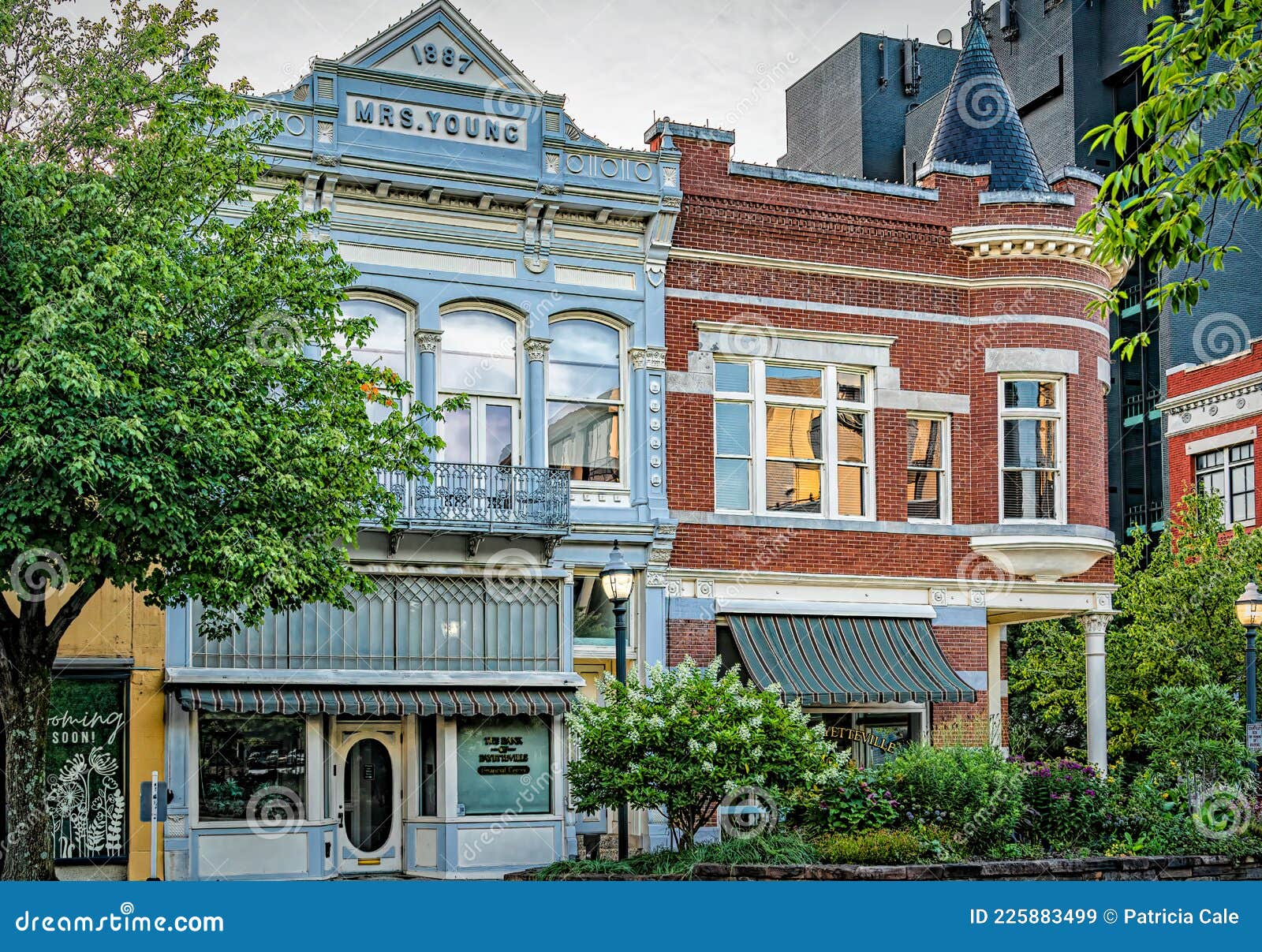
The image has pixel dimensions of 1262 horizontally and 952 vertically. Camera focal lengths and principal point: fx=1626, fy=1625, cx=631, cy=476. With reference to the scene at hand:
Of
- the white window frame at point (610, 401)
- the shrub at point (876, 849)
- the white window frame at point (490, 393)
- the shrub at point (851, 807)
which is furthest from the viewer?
the white window frame at point (610, 401)

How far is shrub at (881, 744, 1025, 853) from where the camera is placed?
18.2 m

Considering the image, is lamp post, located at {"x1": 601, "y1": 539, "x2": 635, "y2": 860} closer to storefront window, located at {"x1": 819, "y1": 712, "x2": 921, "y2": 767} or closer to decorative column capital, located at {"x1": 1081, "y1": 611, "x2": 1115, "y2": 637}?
storefront window, located at {"x1": 819, "y1": 712, "x2": 921, "y2": 767}

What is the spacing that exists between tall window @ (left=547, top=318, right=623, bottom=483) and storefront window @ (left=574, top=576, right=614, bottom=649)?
1.53 m

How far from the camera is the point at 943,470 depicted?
26250 millimetres

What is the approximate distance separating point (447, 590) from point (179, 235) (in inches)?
294

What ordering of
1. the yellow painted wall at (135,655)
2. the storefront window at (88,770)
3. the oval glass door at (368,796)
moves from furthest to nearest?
the oval glass door at (368,796) < the yellow painted wall at (135,655) < the storefront window at (88,770)

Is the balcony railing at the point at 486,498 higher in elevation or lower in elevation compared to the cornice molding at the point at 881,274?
lower

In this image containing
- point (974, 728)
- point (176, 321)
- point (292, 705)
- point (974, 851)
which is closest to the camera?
point (176, 321)

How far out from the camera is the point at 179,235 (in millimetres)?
17062

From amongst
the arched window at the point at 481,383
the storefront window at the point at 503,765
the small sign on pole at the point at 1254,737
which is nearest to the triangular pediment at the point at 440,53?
the arched window at the point at 481,383

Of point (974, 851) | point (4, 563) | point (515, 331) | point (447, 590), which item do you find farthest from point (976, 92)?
point (4, 563)

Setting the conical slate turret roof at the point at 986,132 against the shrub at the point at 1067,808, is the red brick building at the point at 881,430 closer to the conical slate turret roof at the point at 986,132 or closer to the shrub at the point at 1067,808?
the conical slate turret roof at the point at 986,132

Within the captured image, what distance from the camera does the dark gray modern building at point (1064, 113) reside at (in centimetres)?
5678

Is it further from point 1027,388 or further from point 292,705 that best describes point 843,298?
point 292,705
